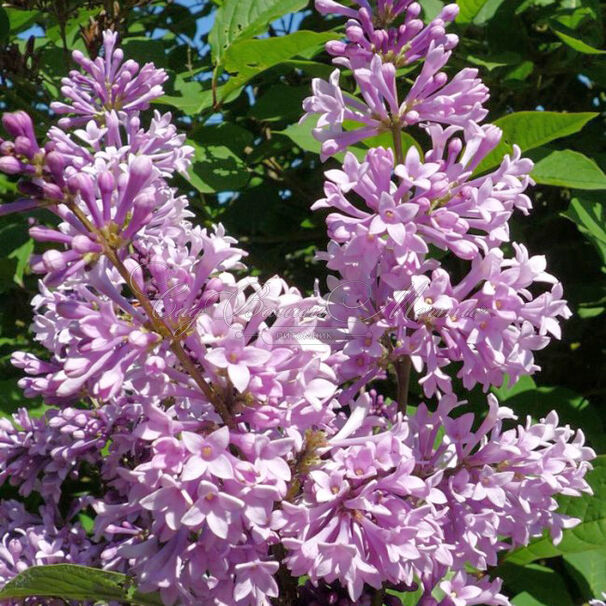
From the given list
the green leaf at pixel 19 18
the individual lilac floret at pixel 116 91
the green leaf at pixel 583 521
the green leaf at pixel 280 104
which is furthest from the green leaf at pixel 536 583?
the green leaf at pixel 19 18

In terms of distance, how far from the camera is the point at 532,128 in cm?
233

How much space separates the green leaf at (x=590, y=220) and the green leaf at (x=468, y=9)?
0.92 metres

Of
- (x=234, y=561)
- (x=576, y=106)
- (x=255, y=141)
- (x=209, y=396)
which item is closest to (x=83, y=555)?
(x=234, y=561)

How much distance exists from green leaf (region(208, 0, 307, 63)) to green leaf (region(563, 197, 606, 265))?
132cm

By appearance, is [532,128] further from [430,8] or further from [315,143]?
[430,8]

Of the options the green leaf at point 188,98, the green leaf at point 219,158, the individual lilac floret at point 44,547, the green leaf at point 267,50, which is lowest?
the individual lilac floret at point 44,547

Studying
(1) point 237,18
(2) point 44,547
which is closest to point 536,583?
(2) point 44,547

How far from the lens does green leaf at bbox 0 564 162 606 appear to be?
1632mm

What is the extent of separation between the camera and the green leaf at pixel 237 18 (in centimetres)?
294

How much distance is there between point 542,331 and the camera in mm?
1729

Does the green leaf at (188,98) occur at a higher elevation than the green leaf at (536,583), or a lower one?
higher

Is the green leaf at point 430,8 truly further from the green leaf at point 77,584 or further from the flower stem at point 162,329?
the green leaf at point 77,584

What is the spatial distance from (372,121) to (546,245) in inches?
77.6

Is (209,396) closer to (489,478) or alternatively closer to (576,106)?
(489,478)
